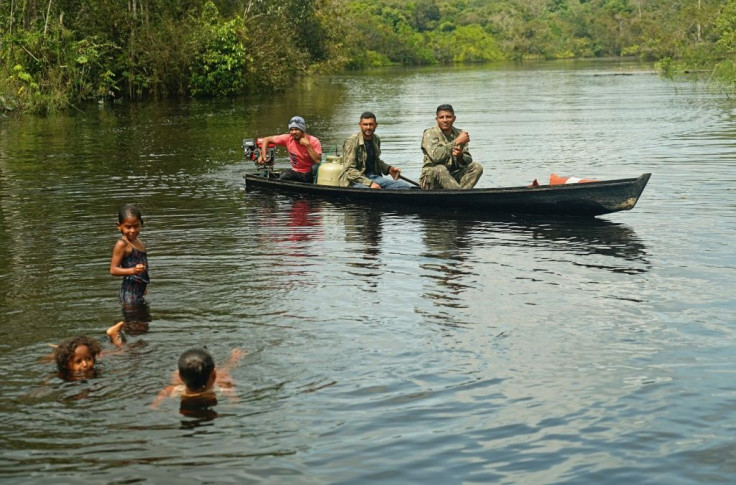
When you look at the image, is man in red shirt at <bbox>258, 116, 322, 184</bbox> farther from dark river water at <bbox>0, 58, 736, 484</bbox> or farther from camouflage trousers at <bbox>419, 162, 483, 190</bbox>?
camouflage trousers at <bbox>419, 162, 483, 190</bbox>

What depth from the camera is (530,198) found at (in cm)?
1227

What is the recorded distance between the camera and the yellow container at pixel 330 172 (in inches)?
558

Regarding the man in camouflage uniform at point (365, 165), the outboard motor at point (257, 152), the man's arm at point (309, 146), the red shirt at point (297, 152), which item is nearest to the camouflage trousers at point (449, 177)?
the man in camouflage uniform at point (365, 165)

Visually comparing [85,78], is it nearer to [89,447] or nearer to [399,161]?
[399,161]

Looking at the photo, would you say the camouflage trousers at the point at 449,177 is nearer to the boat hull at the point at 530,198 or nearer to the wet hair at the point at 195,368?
the boat hull at the point at 530,198

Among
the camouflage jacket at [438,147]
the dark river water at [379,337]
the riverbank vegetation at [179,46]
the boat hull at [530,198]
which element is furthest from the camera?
the riverbank vegetation at [179,46]

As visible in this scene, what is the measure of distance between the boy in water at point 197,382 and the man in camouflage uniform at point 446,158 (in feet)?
21.6

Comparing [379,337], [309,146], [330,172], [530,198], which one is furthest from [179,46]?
[379,337]

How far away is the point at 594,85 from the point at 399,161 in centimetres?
2800

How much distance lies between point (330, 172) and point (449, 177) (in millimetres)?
1933

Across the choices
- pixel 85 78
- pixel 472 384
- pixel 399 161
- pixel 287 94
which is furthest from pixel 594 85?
pixel 472 384

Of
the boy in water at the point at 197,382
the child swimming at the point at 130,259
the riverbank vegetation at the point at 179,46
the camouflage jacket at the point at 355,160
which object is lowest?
the boy in water at the point at 197,382

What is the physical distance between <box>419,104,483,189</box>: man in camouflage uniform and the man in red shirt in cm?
195

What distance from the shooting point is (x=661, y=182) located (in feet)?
50.8
